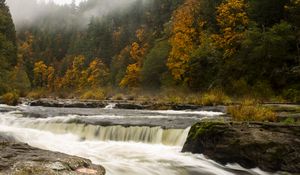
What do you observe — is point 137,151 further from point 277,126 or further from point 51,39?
point 51,39

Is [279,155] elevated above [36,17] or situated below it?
below

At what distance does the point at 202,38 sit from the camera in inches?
1503

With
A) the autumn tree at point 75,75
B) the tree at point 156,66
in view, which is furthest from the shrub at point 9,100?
the autumn tree at point 75,75

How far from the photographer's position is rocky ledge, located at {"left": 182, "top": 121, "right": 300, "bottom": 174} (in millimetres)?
10500

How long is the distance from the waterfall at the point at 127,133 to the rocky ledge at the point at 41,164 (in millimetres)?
6103

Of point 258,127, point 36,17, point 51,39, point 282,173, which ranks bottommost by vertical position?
point 282,173

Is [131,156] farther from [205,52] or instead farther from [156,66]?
[156,66]

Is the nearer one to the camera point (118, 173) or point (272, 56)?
point (118, 173)

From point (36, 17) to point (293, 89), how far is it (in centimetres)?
16261

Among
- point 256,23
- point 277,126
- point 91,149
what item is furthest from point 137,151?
point 256,23

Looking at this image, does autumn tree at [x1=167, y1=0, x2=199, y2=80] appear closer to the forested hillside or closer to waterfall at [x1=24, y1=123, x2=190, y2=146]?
the forested hillside

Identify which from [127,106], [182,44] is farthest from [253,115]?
[182,44]

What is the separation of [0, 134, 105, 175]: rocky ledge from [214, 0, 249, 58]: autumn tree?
27.5 metres

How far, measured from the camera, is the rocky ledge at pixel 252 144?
10.5 metres
